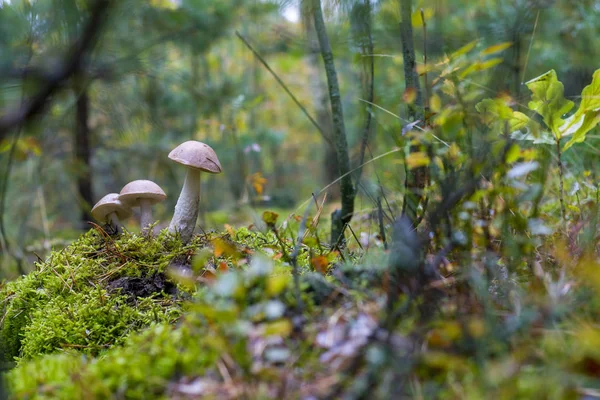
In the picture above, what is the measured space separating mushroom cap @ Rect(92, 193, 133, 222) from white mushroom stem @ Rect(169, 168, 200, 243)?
1.00ft

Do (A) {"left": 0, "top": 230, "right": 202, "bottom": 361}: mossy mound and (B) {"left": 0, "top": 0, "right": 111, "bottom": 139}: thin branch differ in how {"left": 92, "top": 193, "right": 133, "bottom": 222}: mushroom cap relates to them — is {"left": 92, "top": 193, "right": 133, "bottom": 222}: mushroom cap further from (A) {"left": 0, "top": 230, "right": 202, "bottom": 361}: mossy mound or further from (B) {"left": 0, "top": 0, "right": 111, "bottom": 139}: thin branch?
(B) {"left": 0, "top": 0, "right": 111, "bottom": 139}: thin branch

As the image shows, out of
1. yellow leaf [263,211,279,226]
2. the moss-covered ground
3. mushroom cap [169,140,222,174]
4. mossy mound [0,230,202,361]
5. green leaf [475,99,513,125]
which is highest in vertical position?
green leaf [475,99,513,125]

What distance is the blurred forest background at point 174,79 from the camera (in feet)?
4.10

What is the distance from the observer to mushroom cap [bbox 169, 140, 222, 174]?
200 centimetres

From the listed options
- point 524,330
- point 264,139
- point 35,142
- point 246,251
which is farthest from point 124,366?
point 264,139

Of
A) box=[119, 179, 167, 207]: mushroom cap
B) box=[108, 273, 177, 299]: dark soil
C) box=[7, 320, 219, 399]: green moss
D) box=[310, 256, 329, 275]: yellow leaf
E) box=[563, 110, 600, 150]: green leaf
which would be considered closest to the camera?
Result: box=[7, 320, 219, 399]: green moss

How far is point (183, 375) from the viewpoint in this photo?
109 cm

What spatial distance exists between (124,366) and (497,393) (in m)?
0.88

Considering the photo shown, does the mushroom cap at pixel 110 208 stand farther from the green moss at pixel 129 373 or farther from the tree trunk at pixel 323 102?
the tree trunk at pixel 323 102

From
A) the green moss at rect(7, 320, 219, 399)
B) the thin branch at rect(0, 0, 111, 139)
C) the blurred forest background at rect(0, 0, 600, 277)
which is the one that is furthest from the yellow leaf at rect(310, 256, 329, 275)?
the thin branch at rect(0, 0, 111, 139)

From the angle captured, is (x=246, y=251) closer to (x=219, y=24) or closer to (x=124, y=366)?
(x=124, y=366)

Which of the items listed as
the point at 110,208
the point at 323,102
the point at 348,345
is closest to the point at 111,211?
the point at 110,208

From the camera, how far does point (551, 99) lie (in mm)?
1744

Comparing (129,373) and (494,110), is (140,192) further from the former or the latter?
(494,110)
